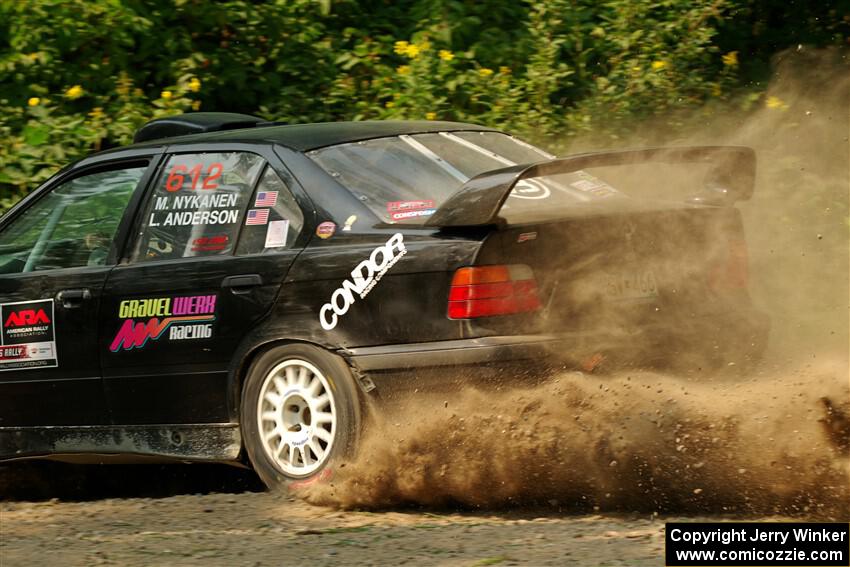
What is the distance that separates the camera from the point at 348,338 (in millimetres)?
5395

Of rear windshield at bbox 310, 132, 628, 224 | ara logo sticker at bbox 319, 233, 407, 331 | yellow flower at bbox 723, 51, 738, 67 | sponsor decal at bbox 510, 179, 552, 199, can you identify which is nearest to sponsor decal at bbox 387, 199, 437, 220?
rear windshield at bbox 310, 132, 628, 224

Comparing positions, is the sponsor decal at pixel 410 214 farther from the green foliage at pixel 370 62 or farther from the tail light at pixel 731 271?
the green foliage at pixel 370 62

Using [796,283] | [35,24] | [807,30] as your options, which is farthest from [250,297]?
[807,30]

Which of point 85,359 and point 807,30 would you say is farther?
point 807,30

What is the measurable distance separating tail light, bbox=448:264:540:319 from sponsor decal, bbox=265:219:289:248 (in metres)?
0.91

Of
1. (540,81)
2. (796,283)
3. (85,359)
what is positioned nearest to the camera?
(85,359)

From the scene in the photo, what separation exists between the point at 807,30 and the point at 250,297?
664cm

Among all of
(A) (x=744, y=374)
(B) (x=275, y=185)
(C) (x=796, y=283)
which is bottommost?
(C) (x=796, y=283)

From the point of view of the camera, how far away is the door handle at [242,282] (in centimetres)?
566

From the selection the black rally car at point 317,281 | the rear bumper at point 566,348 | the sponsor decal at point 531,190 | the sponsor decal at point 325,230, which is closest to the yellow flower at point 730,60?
the black rally car at point 317,281

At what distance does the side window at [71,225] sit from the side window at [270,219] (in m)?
0.79

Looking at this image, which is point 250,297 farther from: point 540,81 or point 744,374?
point 540,81

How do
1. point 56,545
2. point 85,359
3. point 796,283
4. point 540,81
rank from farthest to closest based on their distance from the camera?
1. point 540,81
2. point 796,283
3. point 85,359
4. point 56,545

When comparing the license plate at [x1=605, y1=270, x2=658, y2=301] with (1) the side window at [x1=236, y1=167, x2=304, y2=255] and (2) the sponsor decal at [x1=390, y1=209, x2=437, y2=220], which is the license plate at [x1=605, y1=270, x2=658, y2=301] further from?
(1) the side window at [x1=236, y1=167, x2=304, y2=255]
